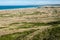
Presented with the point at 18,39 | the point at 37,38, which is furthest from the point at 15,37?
the point at 37,38

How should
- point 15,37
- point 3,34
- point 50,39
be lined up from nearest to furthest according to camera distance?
point 50,39, point 15,37, point 3,34

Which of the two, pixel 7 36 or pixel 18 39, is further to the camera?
pixel 7 36

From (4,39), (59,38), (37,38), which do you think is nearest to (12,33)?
(4,39)

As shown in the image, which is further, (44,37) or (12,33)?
(12,33)

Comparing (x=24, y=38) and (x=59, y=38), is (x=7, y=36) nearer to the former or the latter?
(x=24, y=38)

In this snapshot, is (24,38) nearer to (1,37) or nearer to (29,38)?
(29,38)

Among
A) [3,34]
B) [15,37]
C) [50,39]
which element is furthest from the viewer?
[3,34]

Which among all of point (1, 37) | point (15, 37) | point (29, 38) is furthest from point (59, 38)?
point (1, 37)
